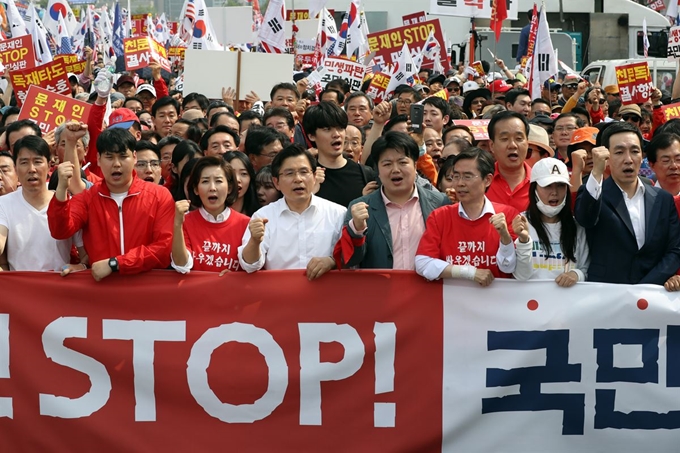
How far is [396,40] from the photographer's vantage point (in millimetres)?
14461

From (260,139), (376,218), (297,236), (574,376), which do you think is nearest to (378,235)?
(376,218)

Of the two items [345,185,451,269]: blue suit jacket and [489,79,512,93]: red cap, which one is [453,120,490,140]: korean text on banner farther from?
[489,79,512,93]: red cap

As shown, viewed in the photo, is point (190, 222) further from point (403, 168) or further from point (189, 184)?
point (403, 168)

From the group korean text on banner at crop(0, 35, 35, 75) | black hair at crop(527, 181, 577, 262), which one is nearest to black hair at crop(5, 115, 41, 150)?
black hair at crop(527, 181, 577, 262)

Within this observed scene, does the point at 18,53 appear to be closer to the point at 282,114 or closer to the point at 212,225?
the point at 282,114

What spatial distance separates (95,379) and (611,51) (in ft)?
105

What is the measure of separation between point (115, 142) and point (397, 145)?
1.54 m

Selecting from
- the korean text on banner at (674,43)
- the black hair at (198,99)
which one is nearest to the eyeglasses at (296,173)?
the black hair at (198,99)

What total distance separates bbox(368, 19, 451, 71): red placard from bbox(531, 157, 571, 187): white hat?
8931 millimetres

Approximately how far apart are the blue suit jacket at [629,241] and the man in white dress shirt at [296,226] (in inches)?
52.5

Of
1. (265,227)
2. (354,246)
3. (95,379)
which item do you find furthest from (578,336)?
(95,379)

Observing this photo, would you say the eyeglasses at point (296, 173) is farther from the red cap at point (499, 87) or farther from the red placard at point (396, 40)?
the red cap at point (499, 87)

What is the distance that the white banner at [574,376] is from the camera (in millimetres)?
5281

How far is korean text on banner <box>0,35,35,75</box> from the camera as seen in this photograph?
13633mm
